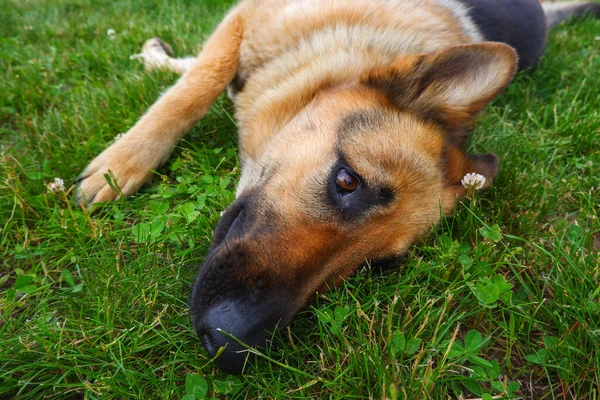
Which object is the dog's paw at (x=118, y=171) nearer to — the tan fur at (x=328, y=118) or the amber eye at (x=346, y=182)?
the tan fur at (x=328, y=118)

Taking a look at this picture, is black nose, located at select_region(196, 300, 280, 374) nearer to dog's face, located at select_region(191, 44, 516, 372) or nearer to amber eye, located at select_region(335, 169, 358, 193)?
dog's face, located at select_region(191, 44, 516, 372)

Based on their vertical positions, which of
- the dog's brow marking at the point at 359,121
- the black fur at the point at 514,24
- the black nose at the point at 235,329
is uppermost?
the dog's brow marking at the point at 359,121

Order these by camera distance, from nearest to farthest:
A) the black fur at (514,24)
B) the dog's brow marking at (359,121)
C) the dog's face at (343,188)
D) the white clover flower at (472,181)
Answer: the dog's face at (343,188)
the dog's brow marking at (359,121)
the white clover flower at (472,181)
the black fur at (514,24)

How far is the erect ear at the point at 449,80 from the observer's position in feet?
7.43

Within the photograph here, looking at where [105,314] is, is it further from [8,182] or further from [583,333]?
[583,333]

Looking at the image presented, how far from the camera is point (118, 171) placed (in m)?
2.49

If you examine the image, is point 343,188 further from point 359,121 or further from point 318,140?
point 359,121

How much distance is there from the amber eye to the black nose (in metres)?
0.66

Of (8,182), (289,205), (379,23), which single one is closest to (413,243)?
(289,205)

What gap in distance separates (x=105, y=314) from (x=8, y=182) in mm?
1177

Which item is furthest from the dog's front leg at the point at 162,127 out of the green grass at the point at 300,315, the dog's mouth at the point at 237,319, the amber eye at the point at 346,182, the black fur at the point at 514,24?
the black fur at the point at 514,24

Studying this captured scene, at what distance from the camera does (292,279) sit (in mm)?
1715

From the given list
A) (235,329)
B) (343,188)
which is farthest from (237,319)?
(343,188)

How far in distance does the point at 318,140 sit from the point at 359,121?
0.78 ft
